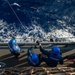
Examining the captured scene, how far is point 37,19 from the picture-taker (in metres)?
25.5

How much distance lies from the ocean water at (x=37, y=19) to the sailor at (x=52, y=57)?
6.29 metres

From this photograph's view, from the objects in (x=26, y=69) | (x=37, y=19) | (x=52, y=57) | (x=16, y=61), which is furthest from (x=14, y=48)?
(x=37, y=19)

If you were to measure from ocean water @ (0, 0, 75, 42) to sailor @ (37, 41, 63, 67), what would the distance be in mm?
6288

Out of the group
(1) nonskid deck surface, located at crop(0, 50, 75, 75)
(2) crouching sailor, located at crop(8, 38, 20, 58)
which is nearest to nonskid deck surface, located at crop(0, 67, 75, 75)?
(1) nonskid deck surface, located at crop(0, 50, 75, 75)

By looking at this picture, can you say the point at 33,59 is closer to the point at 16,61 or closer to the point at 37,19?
the point at 16,61

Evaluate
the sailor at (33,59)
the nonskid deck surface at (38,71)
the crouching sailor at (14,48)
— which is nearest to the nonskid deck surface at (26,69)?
the nonskid deck surface at (38,71)

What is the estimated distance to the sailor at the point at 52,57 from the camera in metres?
16.8

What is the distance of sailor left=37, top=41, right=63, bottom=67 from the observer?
16.8m

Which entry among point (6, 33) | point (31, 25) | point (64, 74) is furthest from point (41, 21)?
point (64, 74)

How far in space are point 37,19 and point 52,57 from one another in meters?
8.81

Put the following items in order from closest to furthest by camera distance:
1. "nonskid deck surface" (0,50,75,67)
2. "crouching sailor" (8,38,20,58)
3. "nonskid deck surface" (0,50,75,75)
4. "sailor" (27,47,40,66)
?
1. "nonskid deck surface" (0,50,75,75)
2. "sailor" (27,47,40,66)
3. "crouching sailor" (8,38,20,58)
4. "nonskid deck surface" (0,50,75,67)

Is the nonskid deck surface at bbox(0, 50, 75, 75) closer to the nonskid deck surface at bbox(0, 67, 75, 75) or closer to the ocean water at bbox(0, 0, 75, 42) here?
the nonskid deck surface at bbox(0, 67, 75, 75)

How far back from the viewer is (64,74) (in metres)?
15.5

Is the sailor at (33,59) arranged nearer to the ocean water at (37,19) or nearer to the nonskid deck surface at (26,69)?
the nonskid deck surface at (26,69)
